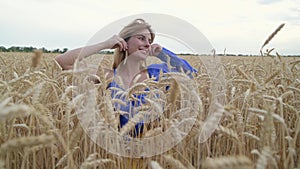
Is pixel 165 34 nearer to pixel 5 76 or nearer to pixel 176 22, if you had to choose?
pixel 176 22

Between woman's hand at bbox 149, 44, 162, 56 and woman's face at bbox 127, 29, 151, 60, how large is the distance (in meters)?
0.10

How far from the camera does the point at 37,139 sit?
590mm

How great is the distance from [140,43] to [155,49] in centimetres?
23

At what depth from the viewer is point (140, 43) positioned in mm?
2725

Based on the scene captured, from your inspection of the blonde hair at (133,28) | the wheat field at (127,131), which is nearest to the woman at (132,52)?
the blonde hair at (133,28)

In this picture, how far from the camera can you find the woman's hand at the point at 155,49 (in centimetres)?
288

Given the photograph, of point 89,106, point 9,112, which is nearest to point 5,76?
point 89,106

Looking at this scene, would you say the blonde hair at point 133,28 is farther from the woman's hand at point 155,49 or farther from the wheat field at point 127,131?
the wheat field at point 127,131

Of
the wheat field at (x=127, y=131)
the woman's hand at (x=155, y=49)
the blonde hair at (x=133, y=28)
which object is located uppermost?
the blonde hair at (x=133, y=28)

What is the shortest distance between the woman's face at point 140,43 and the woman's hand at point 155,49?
10cm

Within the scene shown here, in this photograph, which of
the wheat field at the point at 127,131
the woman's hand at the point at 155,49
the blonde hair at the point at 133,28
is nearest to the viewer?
the wheat field at the point at 127,131

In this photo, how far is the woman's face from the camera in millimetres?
2723

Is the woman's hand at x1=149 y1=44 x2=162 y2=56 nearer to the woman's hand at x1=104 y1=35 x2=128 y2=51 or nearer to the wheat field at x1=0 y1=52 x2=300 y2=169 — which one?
the woman's hand at x1=104 y1=35 x2=128 y2=51

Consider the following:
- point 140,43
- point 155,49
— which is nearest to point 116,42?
point 140,43
